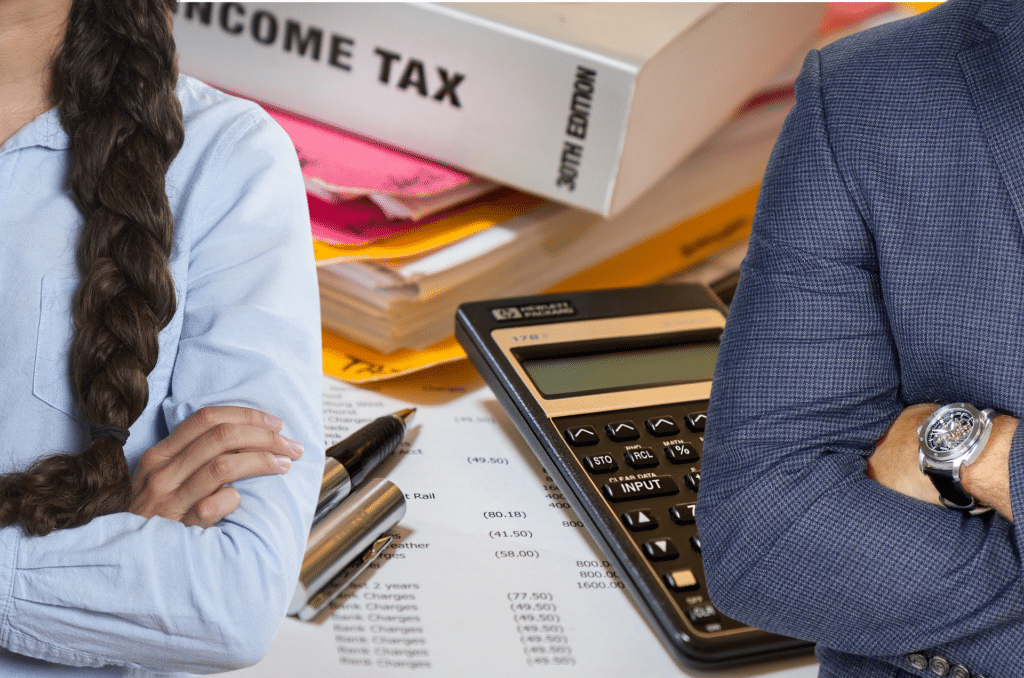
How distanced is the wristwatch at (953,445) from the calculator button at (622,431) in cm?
22

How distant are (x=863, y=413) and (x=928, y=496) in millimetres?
60

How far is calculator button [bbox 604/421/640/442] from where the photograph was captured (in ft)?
2.51

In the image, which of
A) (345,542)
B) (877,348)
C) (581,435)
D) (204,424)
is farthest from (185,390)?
(877,348)

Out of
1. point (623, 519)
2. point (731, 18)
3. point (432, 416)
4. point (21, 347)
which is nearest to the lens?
point (21, 347)

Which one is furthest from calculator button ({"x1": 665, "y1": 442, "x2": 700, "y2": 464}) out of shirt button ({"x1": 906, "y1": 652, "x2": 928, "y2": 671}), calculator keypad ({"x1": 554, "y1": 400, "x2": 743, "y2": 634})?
shirt button ({"x1": 906, "y1": 652, "x2": 928, "y2": 671})

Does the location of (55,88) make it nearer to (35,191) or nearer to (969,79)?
(35,191)

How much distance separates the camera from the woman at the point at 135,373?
55cm

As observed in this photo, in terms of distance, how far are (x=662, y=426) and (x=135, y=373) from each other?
38 cm

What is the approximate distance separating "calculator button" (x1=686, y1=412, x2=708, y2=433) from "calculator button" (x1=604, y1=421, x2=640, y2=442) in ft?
0.14

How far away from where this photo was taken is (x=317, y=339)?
66 centimetres

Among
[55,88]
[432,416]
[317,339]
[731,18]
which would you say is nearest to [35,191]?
[55,88]

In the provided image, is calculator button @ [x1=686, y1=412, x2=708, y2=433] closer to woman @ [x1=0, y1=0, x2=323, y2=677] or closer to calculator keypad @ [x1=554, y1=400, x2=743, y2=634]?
calculator keypad @ [x1=554, y1=400, x2=743, y2=634]

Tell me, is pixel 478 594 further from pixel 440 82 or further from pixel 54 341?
pixel 440 82

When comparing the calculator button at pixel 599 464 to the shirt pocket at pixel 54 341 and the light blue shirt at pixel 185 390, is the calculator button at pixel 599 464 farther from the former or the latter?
the shirt pocket at pixel 54 341
